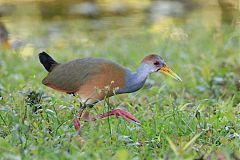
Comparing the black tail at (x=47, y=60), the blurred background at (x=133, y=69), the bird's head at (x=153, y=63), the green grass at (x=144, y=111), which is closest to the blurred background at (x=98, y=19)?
the blurred background at (x=133, y=69)

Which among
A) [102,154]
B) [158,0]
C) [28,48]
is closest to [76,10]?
[158,0]

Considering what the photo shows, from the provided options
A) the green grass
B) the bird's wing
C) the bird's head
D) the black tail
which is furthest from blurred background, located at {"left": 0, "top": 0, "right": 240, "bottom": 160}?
the bird's head

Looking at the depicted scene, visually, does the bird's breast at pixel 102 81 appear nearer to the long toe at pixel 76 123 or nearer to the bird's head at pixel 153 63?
the bird's head at pixel 153 63

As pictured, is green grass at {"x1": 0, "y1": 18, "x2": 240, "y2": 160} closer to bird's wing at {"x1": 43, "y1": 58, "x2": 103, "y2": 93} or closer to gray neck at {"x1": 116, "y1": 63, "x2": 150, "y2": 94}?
bird's wing at {"x1": 43, "y1": 58, "x2": 103, "y2": 93}

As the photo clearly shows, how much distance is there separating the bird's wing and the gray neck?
0.24 m

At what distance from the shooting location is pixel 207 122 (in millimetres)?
5305

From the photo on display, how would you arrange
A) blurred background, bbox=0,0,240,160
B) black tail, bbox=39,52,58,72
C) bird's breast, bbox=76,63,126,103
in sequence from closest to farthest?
blurred background, bbox=0,0,240,160 < bird's breast, bbox=76,63,126,103 < black tail, bbox=39,52,58,72

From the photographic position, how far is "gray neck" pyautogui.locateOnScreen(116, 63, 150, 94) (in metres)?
5.29

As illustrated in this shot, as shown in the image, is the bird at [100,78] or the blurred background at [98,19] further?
the blurred background at [98,19]

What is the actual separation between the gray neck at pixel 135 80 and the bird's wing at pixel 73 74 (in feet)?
0.78

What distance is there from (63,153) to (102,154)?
0.77ft

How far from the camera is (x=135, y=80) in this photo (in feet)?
17.4

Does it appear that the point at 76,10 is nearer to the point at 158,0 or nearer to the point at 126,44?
the point at 158,0

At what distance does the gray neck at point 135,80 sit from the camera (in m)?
5.29
